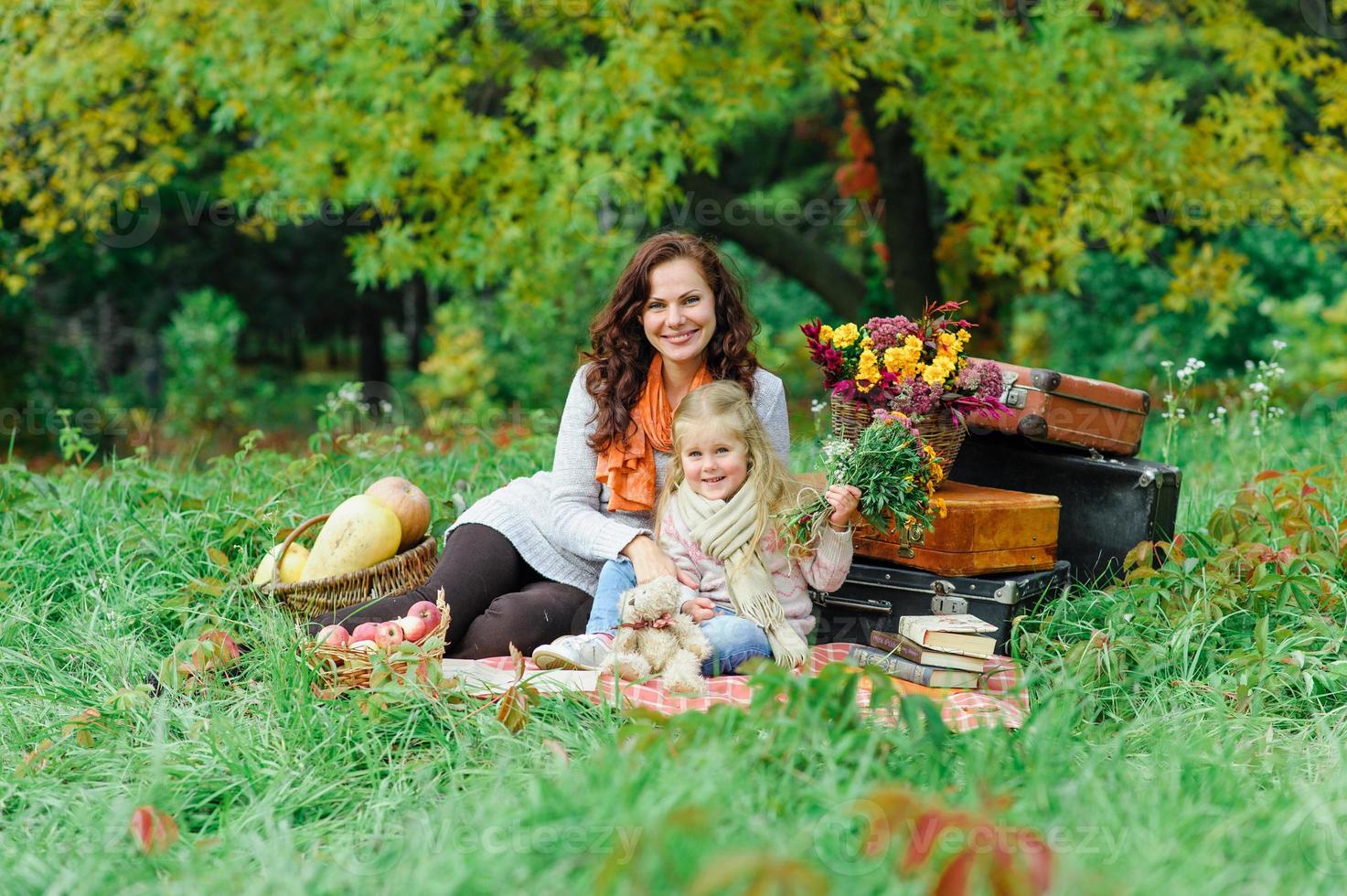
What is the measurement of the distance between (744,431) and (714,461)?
0.13m

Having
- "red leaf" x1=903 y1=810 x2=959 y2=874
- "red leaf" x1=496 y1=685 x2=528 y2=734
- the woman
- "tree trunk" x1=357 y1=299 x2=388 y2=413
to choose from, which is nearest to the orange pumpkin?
the woman

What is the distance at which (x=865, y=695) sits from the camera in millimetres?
3174

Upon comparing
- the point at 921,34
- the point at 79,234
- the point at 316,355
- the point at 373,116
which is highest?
the point at 921,34

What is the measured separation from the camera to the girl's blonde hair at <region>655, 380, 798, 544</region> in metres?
3.43

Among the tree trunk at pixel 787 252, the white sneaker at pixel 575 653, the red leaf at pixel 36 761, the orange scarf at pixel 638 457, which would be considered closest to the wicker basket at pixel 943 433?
the orange scarf at pixel 638 457

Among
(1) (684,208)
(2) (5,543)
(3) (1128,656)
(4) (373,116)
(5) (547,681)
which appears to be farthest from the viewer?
(1) (684,208)

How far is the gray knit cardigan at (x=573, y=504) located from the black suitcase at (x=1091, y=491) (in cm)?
77

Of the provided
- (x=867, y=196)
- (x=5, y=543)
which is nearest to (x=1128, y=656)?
(x=5, y=543)

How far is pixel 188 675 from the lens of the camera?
10.4ft

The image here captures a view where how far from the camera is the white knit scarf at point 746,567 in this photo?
11.0 feet

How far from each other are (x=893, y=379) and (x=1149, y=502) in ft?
3.43

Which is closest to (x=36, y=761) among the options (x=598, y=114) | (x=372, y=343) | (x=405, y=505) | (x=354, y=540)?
(x=354, y=540)

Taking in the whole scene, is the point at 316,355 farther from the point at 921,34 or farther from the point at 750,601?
the point at 750,601

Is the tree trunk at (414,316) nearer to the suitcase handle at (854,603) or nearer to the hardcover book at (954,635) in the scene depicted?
the suitcase handle at (854,603)
